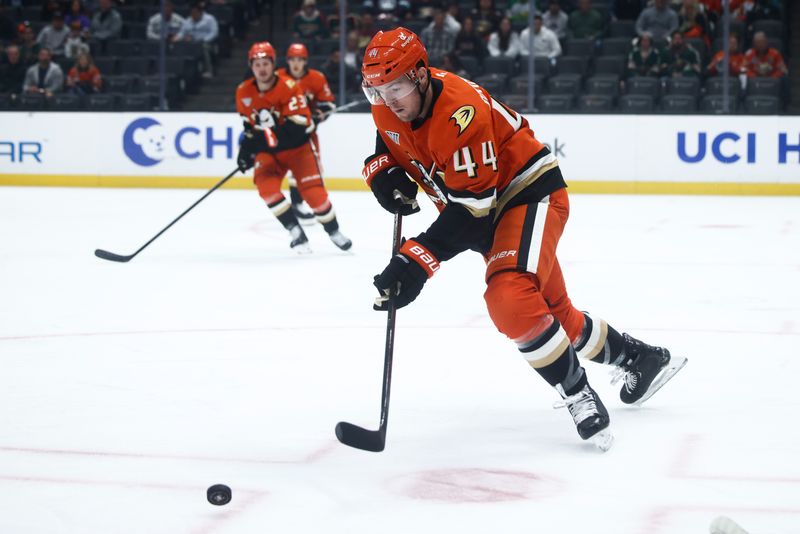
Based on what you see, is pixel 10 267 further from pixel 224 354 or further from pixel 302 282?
pixel 224 354

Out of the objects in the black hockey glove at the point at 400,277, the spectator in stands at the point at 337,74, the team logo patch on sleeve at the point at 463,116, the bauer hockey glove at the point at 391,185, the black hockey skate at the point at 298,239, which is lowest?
the black hockey skate at the point at 298,239

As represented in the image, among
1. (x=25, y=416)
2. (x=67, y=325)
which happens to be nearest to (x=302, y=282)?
(x=67, y=325)

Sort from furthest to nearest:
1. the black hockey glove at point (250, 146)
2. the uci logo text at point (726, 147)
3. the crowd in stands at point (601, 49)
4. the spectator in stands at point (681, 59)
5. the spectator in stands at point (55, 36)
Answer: the spectator in stands at point (55, 36)
the spectator in stands at point (681, 59)
the crowd in stands at point (601, 49)
the uci logo text at point (726, 147)
the black hockey glove at point (250, 146)

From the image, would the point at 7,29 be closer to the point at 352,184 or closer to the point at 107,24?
the point at 107,24

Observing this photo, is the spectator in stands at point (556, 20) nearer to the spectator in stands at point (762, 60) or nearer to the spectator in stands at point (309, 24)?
the spectator in stands at point (762, 60)

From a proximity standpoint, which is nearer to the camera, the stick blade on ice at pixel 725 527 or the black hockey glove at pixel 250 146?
the stick blade on ice at pixel 725 527

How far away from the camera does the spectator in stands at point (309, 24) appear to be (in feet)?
39.3

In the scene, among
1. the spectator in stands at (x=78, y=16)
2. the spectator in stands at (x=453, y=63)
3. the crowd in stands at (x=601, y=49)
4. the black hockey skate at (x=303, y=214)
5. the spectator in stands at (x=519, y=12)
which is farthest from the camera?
the spectator in stands at (x=78, y=16)

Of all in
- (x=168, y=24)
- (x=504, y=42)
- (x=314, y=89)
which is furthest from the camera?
(x=168, y=24)

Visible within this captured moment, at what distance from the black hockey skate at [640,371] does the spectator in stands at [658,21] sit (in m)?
8.17

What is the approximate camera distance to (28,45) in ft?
40.3

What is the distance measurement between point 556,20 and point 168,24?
4.03m

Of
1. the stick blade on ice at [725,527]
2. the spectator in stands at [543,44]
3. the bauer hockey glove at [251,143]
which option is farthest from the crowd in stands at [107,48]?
the stick blade on ice at [725,527]

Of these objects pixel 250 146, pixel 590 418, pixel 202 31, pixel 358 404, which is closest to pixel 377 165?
pixel 358 404
